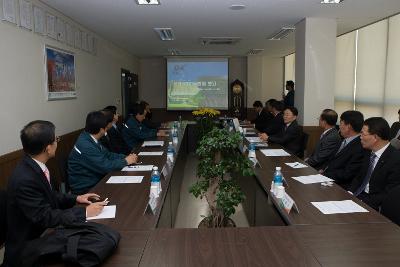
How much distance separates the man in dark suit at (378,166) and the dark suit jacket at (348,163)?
25cm

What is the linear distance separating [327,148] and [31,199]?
2.96 metres

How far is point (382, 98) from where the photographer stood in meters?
5.91

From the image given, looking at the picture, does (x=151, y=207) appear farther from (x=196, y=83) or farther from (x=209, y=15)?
(x=196, y=83)

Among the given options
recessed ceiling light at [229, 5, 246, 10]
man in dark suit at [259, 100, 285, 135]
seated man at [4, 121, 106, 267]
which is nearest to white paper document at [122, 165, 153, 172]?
seated man at [4, 121, 106, 267]

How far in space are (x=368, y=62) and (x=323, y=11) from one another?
2.02 meters

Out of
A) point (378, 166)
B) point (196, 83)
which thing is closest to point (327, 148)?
point (378, 166)

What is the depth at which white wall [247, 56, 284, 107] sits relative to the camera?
36.1 feet

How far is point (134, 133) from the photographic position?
18.2 feet

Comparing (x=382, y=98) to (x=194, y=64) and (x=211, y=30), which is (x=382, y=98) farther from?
(x=194, y=64)

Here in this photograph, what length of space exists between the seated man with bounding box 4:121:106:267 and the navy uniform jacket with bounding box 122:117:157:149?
360 centimetres

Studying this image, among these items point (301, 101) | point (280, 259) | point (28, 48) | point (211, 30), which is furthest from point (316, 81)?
point (280, 259)

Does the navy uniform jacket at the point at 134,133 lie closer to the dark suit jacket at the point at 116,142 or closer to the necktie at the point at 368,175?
the dark suit jacket at the point at 116,142

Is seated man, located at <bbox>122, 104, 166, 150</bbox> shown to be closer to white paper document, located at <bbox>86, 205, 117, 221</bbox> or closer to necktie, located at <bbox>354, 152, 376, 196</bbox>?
white paper document, located at <bbox>86, 205, 117, 221</bbox>

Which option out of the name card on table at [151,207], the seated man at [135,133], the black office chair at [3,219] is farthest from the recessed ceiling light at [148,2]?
the black office chair at [3,219]
